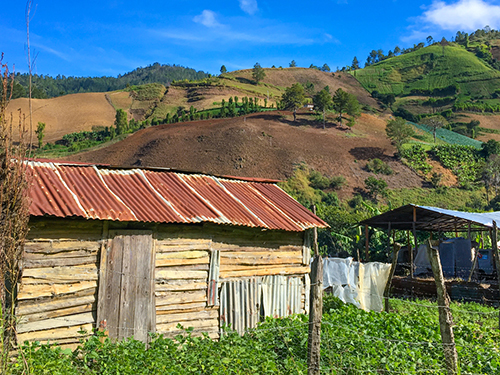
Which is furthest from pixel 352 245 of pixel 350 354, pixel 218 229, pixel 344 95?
pixel 344 95

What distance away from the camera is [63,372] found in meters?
6.55

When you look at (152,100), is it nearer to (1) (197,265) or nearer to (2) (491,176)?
(2) (491,176)

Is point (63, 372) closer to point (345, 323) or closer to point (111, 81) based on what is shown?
point (345, 323)

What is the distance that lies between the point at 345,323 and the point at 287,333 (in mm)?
1503

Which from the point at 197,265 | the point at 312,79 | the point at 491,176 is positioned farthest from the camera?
the point at 312,79

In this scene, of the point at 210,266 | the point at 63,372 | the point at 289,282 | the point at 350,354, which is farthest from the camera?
the point at 289,282

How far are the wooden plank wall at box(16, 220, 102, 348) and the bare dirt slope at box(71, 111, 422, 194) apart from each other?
32.0 m

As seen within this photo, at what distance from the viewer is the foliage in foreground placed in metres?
6.86

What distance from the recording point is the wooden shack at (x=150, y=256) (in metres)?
8.02

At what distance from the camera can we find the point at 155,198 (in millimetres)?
10086

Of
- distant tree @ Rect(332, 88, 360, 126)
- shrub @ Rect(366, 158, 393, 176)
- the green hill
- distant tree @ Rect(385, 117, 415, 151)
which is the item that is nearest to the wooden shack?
shrub @ Rect(366, 158, 393, 176)

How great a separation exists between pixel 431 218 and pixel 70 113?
6791 centimetres

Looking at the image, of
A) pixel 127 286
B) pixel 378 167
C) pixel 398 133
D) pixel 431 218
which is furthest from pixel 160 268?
pixel 398 133

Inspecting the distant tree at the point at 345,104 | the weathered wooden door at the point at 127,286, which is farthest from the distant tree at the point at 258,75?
the weathered wooden door at the point at 127,286
